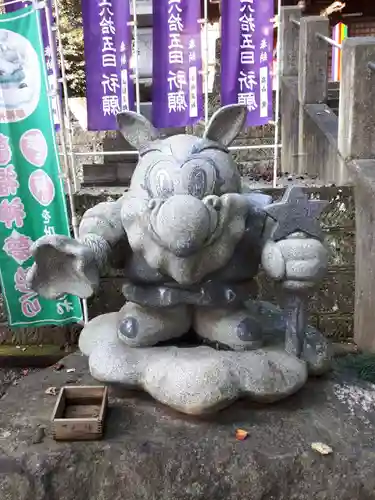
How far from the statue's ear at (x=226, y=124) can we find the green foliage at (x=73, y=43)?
18.5 ft

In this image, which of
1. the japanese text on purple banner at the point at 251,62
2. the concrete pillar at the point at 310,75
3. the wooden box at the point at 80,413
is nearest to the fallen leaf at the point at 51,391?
the wooden box at the point at 80,413

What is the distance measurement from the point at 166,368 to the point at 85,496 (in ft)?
1.54

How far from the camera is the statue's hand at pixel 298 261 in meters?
1.92

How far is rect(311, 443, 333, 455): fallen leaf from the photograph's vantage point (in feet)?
6.26

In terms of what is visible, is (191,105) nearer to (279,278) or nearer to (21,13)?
(21,13)

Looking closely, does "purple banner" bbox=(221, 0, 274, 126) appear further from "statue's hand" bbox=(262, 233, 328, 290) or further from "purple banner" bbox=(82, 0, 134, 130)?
"statue's hand" bbox=(262, 233, 328, 290)

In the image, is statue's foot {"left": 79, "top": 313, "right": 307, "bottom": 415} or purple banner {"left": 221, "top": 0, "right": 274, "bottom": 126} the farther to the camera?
purple banner {"left": 221, "top": 0, "right": 274, "bottom": 126}

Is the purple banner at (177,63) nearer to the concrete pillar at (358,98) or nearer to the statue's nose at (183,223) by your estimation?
the concrete pillar at (358,98)

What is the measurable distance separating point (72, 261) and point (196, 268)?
399mm

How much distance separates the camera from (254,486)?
1873 mm

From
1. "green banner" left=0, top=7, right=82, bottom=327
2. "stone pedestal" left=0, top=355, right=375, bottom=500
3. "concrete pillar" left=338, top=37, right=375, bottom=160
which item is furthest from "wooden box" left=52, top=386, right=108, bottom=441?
"concrete pillar" left=338, top=37, right=375, bottom=160

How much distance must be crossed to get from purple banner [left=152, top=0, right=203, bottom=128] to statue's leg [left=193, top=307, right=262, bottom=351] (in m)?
1.94

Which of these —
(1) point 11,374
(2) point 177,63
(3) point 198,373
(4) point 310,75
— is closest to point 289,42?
(4) point 310,75

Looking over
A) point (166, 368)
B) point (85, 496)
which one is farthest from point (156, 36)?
point (85, 496)
